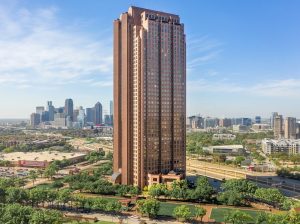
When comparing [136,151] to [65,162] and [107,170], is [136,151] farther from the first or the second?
[65,162]

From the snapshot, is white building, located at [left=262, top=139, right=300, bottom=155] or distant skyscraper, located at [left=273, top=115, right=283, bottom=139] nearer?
white building, located at [left=262, top=139, right=300, bottom=155]

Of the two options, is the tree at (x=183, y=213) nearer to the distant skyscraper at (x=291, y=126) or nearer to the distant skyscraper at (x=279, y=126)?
the distant skyscraper at (x=291, y=126)

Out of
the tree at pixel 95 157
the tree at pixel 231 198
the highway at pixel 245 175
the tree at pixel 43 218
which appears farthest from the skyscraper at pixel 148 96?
the tree at pixel 95 157

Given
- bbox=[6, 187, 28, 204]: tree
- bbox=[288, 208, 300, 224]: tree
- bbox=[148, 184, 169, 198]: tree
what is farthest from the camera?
bbox=[148, 184, 169, 198]: tree

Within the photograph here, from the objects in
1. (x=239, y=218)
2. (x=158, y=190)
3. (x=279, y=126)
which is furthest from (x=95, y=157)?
(x=279, y=126)

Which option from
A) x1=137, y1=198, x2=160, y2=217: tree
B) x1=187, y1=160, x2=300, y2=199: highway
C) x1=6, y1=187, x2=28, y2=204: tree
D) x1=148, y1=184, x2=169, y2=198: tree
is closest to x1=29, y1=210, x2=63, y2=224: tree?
x1=137, y1=198, x2=160, y2=217: tree

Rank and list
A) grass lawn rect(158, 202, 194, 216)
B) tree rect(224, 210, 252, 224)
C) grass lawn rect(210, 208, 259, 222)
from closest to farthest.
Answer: tree rect(224, 210, 252, 224) < grass lawn rect(210, 208, 259, 222) < grass lawn rect(158, 202, 194, 216)

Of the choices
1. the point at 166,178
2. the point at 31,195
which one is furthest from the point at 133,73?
the point at 31,195

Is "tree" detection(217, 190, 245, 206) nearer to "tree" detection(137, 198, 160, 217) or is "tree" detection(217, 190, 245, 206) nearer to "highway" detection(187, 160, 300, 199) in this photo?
"tree" detection(137, 198, 160, 217)

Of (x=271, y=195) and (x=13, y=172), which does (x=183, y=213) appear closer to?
(x=271, y=195)
